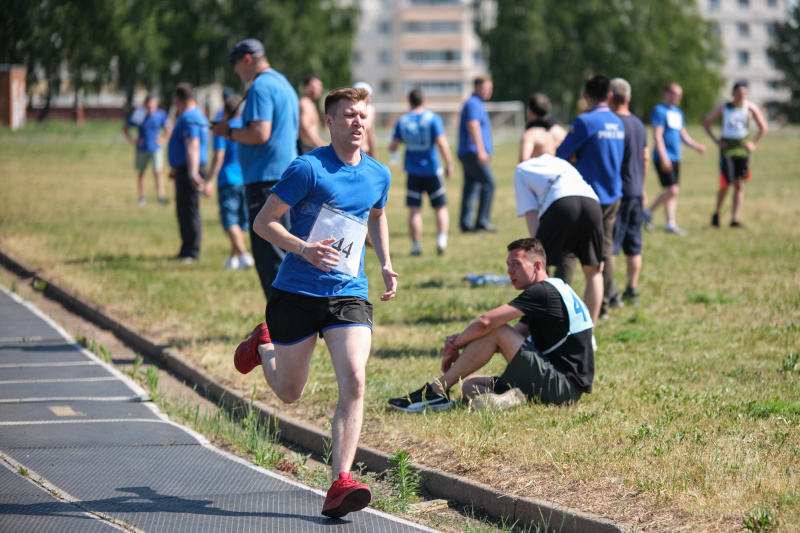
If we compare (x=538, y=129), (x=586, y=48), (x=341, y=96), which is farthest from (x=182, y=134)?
(x=586, y=48)

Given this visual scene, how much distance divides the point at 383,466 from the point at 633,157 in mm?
4736

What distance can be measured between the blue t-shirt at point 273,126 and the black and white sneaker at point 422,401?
2.33m

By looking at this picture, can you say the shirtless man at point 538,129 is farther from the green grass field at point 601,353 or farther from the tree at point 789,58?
the tree at point 789,58

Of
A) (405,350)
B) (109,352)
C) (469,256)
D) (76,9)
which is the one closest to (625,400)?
(405,350)

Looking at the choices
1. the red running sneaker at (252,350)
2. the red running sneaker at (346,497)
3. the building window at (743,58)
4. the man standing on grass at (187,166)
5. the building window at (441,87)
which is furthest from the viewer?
the building window at (743,58)

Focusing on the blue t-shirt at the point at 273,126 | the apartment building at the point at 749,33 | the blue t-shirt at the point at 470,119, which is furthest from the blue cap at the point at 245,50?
the apartment building at the point at 749,33

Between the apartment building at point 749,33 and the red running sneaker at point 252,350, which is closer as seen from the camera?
the red running sneaker at point 252,350

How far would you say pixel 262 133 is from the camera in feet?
25.2

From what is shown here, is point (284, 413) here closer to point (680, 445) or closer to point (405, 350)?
point (405, 350)

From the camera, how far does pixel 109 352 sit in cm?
850

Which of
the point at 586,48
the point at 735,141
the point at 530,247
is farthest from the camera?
Result: the point at 586,48

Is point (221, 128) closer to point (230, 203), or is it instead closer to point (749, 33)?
point (230, 203)

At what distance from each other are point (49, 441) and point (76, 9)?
15762 mm

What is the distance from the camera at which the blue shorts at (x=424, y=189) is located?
13594mm
